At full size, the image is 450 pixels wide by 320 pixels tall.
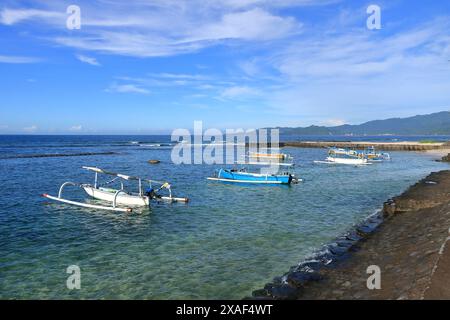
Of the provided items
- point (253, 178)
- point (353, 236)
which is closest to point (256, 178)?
point (253, 178)

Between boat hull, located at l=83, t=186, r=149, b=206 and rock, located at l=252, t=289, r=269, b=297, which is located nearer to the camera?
rock, located at l=252, t=289, r=269, b=297

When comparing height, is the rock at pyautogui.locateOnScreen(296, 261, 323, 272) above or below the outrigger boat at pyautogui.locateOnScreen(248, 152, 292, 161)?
below

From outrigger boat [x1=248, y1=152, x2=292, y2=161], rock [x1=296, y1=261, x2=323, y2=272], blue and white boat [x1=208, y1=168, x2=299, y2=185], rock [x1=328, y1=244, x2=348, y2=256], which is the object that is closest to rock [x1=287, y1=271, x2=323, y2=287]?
rock [x1=296, y1=261, x2=323, y2=272]

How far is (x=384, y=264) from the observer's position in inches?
551

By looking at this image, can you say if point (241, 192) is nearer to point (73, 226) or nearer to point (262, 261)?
point (73, 226)

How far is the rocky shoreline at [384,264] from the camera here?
33.8 ft

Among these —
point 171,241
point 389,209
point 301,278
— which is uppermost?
point 389,209

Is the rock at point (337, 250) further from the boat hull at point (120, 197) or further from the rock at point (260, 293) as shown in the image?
the boat hull at point (120, 197)

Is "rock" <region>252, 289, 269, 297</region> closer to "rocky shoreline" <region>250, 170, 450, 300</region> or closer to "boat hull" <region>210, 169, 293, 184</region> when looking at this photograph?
"rocky shoreline" <region>250, 170, 450, 300</region>

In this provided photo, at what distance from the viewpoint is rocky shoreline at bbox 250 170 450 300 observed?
405 inches

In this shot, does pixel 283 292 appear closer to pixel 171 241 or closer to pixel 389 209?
pixel 171 241

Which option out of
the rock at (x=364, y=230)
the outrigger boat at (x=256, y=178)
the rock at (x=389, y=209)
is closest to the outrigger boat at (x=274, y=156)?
the outrigger boat at (x=256, y=178)
